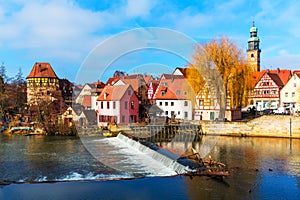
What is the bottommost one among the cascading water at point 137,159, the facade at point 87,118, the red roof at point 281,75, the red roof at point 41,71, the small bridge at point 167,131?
the cascading water at point 137,159

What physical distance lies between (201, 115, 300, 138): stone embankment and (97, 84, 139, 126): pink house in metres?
7.22

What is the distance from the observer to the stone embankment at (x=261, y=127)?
87.5 ft

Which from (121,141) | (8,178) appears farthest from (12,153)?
(121,141)

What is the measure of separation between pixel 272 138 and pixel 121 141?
1315 cm

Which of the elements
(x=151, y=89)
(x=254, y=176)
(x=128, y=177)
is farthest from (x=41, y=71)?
(x=254, y=176)

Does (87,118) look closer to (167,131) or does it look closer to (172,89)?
(167,131)

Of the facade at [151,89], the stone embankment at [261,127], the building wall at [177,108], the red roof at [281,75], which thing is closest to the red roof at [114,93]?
the facade at [151,89]

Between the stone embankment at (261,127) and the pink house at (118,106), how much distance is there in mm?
7223

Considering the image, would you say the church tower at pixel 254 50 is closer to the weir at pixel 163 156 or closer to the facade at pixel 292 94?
the facade at pixel 292 94

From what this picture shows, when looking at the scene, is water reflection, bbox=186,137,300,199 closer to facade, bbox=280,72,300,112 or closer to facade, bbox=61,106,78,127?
facade, bbox=280,72,300,112

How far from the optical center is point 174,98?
33.3 meters

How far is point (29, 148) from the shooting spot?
68.8ft

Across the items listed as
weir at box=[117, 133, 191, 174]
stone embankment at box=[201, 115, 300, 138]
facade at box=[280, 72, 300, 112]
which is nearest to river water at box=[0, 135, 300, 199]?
weir at box=[117, 133, 191, 174]

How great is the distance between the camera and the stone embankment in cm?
2667
